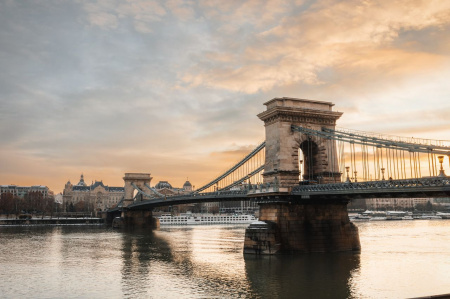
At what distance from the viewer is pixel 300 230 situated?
122ft

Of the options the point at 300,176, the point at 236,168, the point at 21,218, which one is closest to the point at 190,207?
the point at 21,218

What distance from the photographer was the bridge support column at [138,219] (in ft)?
340

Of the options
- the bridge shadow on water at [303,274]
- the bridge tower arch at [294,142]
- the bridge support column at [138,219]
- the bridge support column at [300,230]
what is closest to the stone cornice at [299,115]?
the bridge tower arch at [294,142]

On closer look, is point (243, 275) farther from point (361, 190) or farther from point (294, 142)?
point (294, 142)

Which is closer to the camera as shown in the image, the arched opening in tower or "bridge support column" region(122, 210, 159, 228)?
the arched opening in tower

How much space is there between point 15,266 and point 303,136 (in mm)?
27508

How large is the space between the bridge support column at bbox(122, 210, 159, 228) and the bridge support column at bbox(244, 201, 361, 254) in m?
69.4

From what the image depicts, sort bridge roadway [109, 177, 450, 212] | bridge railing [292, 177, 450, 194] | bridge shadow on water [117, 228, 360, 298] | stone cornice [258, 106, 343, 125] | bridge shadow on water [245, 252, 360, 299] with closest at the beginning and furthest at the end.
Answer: bridge shadow on water [245, 252, 360, 299] → bridge shadow on water [117, 228, 360, 298] → bridge railing [292, 177, 450, 194] → bridge roadway [109, 177, 450, 212] → stone cornice [258, 106, 343, 125]

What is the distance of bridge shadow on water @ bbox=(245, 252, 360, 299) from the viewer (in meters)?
24.2

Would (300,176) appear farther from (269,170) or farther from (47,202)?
(47,202)

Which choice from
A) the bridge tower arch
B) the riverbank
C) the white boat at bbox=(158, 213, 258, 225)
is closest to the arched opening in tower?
the bridge tower arch

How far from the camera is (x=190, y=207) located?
646 ft

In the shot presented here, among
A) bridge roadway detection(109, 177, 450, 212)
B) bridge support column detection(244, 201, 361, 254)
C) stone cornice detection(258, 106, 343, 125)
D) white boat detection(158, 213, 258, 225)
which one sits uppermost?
stone cornice detection(258, 106, 343, 125)

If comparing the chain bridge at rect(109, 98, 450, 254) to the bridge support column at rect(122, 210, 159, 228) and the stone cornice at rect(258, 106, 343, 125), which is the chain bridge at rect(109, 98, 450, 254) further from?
the bridge support column at rect(122, 210, 159, 228)
